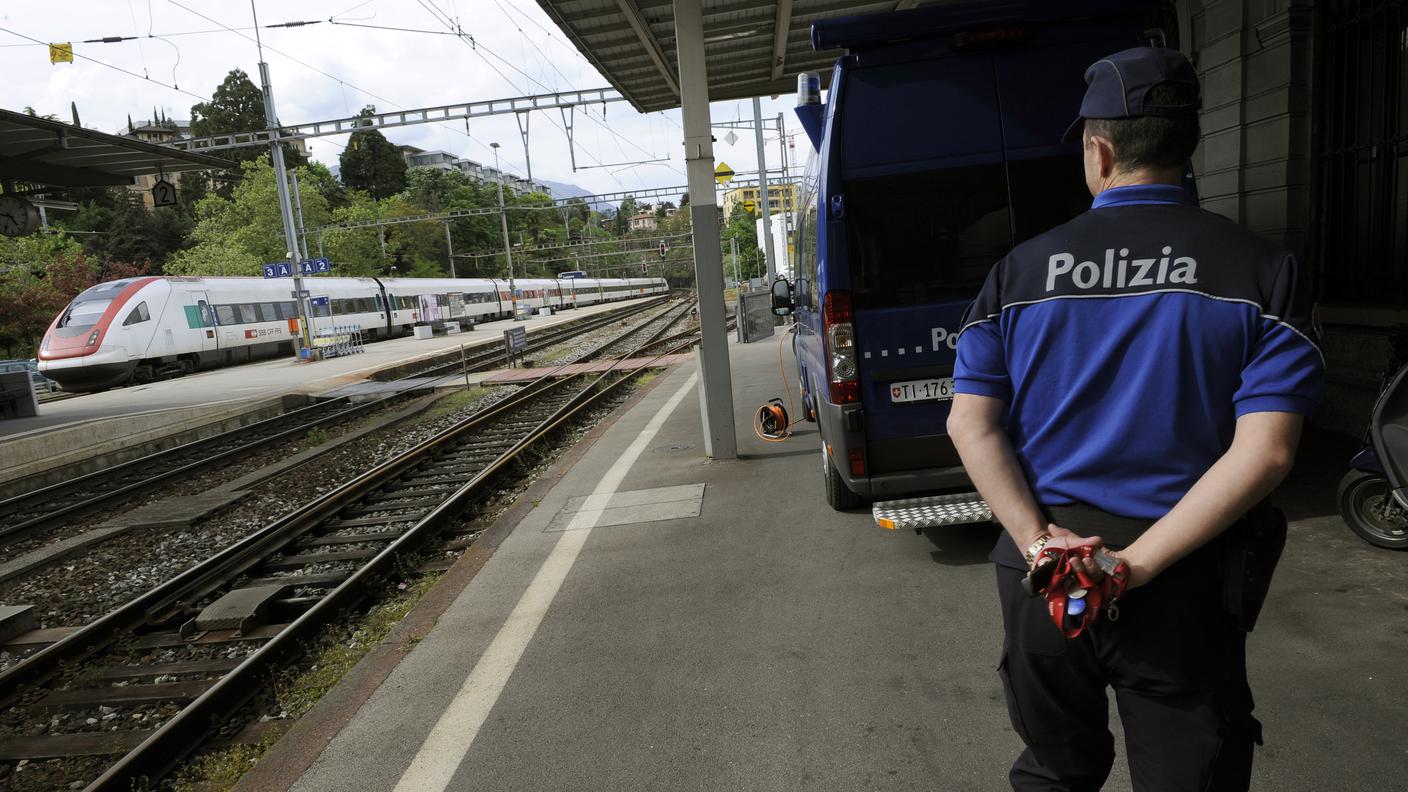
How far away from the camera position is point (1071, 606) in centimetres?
166

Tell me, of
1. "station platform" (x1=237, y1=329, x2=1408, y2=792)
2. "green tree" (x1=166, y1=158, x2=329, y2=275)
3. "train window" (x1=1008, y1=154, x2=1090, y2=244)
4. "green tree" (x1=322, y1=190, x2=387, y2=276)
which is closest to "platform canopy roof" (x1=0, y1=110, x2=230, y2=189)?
"station platform" (x1=237, y1=329, x2=1408, y2=792)

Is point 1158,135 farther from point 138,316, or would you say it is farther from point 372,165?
point 372,165

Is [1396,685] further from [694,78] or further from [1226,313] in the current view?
[694,78]

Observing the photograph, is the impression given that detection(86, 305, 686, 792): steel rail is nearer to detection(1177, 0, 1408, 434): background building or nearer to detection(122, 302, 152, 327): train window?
detection(1177, 0, 1408, 434): background building

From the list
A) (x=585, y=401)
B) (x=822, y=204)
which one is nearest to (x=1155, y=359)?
(x=822, y=204)

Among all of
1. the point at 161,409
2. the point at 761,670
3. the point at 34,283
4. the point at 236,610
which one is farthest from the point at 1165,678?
the point at 34,283

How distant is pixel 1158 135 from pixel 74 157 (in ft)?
59.2

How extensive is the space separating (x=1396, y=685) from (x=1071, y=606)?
8.29ft

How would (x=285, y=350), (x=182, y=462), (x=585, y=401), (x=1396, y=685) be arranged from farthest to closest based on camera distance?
1. (x=285, y=350)
2. (x=585, y=401)
3. (x=182, y=462)
4. (x=1396, y=685)

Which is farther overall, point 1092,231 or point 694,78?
point 694,78

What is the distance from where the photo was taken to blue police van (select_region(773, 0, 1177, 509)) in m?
4.60

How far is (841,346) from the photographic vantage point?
16.1 feet

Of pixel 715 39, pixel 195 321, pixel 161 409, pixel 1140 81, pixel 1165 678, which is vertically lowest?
pixel 161 409

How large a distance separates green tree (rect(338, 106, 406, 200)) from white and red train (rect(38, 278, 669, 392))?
55.7 meters
